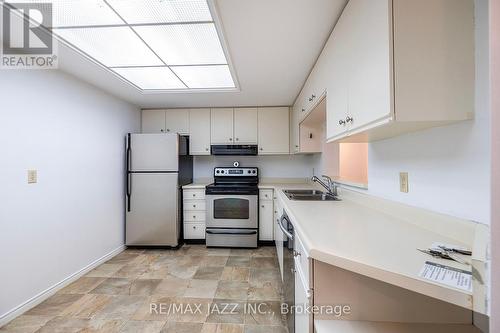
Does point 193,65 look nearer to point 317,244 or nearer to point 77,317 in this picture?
point 317,244

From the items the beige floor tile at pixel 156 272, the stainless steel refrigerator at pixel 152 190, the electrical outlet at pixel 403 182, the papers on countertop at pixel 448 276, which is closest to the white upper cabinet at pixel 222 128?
the stainless steel refrigerator at pixel 152 190

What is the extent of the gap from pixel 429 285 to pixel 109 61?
2643 millimetres

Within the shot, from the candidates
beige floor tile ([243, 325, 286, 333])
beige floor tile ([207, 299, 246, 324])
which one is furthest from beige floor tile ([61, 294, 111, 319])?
→ beige floor tile ([243, 325, 286, 333])

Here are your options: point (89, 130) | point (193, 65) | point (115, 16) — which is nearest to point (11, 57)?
point (89, 130)

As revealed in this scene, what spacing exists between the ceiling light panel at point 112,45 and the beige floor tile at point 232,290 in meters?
2.22

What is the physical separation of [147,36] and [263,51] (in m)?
0.89

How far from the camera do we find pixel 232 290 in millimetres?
2148

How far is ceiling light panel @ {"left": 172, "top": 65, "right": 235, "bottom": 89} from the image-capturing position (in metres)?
2.21

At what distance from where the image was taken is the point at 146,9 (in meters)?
1.36

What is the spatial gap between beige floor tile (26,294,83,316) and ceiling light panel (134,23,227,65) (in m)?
2.32

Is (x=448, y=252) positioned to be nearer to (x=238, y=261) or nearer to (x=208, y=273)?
(x=208, y=273)

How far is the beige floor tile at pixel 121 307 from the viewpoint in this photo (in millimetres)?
1812

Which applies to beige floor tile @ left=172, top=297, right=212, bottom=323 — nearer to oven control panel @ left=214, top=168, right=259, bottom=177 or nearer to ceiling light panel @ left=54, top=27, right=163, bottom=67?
oven control panel @ left=214, top=168, right=259, bottom=177

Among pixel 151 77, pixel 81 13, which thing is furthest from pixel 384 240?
pixel 151 77
